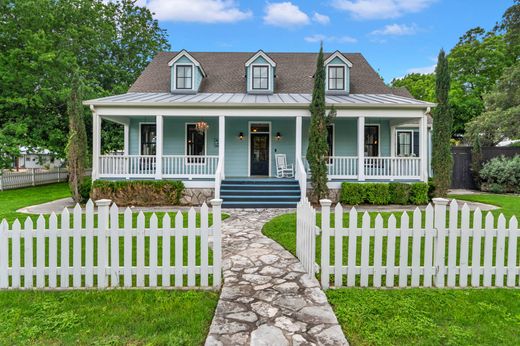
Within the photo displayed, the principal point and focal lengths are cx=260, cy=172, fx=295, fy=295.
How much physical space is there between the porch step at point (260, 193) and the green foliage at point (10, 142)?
10.2 meters

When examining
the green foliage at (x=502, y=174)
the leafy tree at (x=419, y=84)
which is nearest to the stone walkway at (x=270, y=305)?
the green foliage at (x=502, y=174)

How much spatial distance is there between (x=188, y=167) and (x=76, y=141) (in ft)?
12.8

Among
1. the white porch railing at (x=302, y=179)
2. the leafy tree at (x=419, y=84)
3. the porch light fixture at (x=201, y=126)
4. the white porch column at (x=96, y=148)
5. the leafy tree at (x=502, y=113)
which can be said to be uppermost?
the leafy tree at (x=419, y=84)

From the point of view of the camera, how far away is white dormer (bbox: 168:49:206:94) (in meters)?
13.3

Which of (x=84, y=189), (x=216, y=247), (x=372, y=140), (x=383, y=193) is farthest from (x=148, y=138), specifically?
(x=216, y=247)

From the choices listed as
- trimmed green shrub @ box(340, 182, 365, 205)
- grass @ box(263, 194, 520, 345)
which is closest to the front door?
trimmed green shrub @ box(340, 182, 365, 205)

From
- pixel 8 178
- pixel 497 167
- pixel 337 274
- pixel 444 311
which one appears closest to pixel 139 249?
pixel 337 274

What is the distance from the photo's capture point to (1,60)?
14.8 m

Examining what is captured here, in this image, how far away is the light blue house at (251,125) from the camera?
10648mm

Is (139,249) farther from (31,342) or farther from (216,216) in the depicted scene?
Result: (31,342)

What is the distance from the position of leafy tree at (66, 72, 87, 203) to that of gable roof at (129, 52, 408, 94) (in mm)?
4301

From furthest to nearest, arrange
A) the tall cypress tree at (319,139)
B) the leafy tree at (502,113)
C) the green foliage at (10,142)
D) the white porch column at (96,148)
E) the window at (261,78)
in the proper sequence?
1. the leafy tree at (502,113)
2. the window at (261,78)
3. the green foliage at (10,142)
4. the white porch column at (96,148)
5. the tall cypress tree at (319,139)

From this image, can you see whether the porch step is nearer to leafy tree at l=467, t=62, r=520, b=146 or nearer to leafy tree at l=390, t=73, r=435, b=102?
leafy tree at l=467, t=62, r=520, b=146

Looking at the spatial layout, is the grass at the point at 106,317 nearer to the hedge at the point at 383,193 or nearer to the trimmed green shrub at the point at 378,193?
the hedge at the point at 383,193
